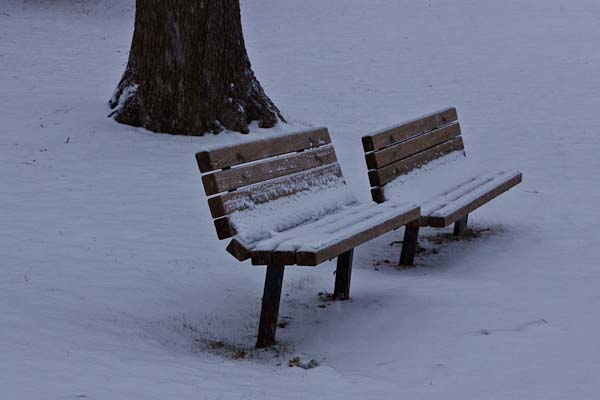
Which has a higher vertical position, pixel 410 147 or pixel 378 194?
pixel 410 147

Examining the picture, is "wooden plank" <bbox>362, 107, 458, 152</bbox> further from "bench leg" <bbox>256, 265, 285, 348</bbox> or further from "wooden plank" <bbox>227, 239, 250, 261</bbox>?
"wooden plank" <bbox>227, 239, 250, 261</bbox>

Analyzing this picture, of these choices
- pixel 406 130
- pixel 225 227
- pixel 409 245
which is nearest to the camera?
pixel 225 227

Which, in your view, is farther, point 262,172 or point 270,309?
point 262,172

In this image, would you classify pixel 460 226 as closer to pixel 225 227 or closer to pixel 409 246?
pixel 409 246

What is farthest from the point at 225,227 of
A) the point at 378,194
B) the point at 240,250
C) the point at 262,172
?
the point at 378,194

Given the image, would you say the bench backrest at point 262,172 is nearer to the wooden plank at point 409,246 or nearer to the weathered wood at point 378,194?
the weathered wood at point 378,194

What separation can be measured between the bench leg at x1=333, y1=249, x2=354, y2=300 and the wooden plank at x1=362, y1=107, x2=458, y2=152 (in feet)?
2.99

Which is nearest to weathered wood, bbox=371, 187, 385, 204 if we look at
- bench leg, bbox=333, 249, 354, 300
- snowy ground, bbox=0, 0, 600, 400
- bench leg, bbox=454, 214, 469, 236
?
snowy ground, bbox=0, 0, 600, 400

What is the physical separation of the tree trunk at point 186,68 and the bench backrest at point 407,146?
2.95m

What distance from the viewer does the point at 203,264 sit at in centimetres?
684

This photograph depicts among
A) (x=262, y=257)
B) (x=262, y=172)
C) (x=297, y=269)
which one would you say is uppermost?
(x=262, y=172)

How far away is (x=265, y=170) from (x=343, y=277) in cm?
91

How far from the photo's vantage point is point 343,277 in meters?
6.14

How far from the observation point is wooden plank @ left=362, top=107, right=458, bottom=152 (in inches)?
263
